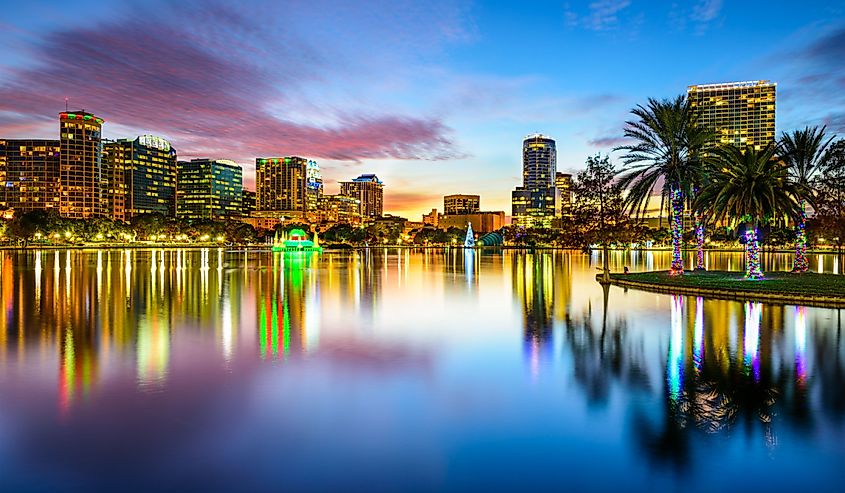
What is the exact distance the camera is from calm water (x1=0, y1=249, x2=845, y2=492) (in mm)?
8203

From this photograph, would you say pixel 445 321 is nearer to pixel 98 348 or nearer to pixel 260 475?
pixel 98 348

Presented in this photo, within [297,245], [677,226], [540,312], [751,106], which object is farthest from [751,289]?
[751,106]

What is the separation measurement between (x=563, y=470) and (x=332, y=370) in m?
7.30

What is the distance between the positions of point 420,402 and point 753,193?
30.2 m

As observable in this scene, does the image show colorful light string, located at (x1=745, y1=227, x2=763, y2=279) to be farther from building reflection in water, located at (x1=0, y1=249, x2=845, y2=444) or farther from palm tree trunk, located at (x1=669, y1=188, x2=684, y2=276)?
building reflection in water, located at (x1=0, y1=249, x2=845, y2=444)

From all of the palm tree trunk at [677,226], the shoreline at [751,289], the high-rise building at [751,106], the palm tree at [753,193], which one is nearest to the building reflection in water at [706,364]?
the shoreline at [751,289]

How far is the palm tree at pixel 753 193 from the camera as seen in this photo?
3453 centimetres

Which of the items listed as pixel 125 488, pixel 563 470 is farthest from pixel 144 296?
pixel 563 470

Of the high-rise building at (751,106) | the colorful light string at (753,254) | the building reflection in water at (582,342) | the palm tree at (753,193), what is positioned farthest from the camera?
the high-rise building at (751,106)

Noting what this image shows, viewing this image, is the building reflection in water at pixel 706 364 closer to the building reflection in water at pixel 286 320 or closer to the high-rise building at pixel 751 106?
the building reflection in water at pixel 286 320

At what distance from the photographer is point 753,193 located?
113ft

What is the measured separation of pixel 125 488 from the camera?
7695 mm

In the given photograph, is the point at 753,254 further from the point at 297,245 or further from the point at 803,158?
the point at 297,245

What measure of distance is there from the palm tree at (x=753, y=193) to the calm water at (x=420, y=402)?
12.2 metres
